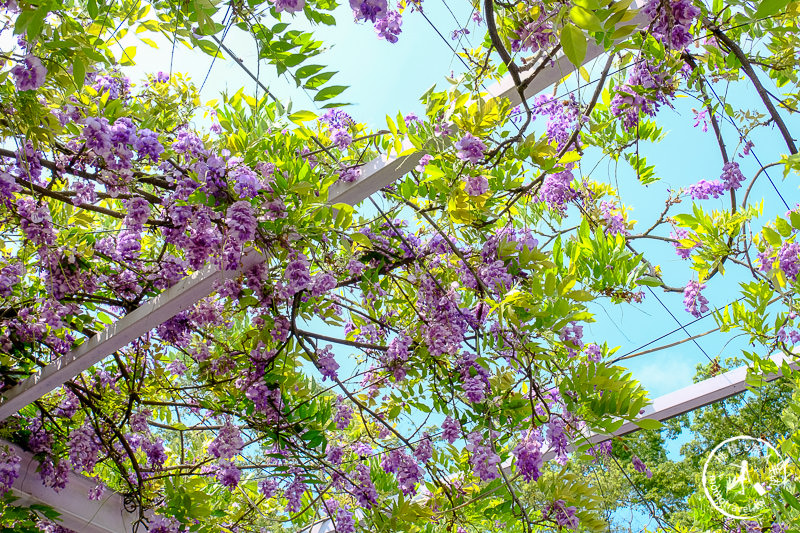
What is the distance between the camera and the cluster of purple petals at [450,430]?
184 centimetres

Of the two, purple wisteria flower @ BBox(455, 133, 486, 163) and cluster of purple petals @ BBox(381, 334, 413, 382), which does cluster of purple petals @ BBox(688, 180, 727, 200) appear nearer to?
cluster of purple petals @ BBox(381, 334, 413, 382)

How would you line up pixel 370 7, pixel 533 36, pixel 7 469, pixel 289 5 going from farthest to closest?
pixel 7 469
pixel 533 36
pixel 289 5
pixel 370 7

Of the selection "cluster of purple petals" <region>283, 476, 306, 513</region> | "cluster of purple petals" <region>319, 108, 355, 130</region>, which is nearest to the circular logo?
"cluster of purple petals" <region>283, 476, 306, 513</region>

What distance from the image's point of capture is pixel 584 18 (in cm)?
70

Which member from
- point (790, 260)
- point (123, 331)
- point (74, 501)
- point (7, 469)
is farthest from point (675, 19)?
point (74, 501)

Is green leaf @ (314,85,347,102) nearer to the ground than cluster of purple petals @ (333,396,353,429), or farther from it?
farther from it

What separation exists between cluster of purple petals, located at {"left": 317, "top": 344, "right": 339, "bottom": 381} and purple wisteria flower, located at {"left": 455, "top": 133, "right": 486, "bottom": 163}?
0.82m

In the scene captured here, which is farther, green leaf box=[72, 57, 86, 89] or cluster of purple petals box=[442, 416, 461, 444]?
cluster of purple petals box=[442, 416, 461, 444]

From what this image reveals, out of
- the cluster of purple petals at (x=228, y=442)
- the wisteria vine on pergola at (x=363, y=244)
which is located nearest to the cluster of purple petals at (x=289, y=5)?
the wisteria vine on pergola at (x=363, y=244)

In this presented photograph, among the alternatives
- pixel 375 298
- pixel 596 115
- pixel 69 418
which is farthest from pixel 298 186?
pixel 69 418

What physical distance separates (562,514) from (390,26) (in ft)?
4.44

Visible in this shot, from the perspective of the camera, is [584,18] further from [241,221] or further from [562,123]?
[562,123]

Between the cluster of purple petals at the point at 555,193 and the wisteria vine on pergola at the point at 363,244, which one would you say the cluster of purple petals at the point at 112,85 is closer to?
the wisteria vine on pergola at the point at 363,244

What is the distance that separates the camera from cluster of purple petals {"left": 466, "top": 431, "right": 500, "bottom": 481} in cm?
170
